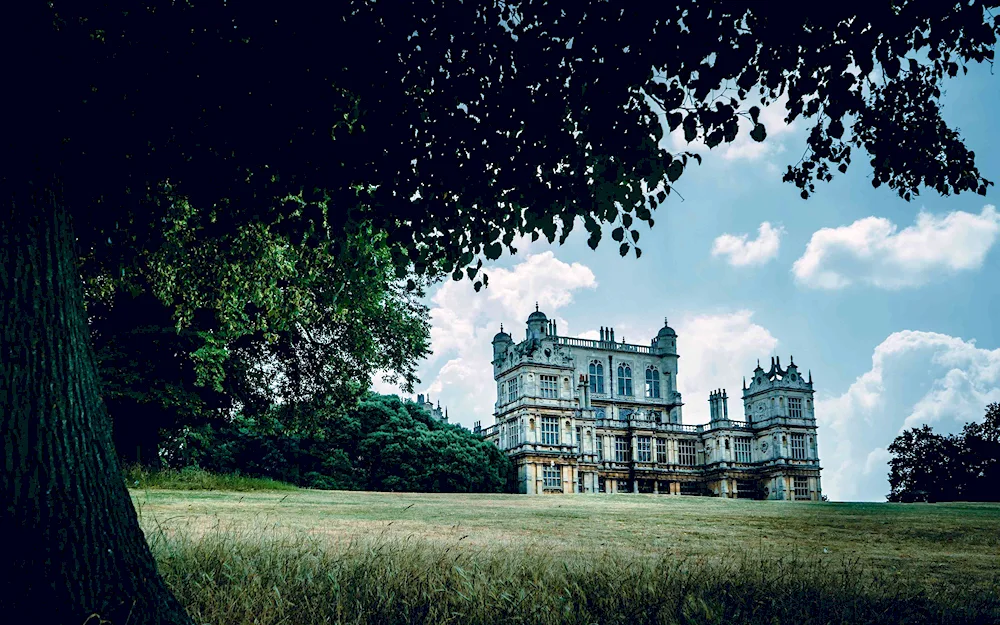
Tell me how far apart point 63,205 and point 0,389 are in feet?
4.87

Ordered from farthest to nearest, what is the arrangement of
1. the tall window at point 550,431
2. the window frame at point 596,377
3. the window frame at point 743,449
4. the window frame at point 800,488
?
1. the window frame at point 596,377
2. the window frame at point 743,449
3. the window frame at point 800,488
4. the tall window at point 550,431

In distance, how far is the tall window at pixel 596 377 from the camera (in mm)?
71938

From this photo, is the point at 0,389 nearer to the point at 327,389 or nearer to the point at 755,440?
the point at 327,389

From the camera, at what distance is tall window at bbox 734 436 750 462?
231ft

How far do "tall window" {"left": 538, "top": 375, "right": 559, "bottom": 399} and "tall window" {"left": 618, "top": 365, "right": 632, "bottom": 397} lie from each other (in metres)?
14.3

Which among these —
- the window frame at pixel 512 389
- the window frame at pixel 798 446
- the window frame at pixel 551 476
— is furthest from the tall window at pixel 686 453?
the window frame at pixel 512 389

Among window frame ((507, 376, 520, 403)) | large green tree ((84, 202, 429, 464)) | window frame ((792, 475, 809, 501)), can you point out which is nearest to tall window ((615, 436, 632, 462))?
window frame ((507, 376, 520, 403))

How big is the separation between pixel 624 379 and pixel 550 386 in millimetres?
15098

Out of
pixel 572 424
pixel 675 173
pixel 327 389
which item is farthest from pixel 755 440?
pixel 675 173

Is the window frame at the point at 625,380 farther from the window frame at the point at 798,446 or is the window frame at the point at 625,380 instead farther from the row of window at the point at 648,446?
the window frame at the point at 798,446

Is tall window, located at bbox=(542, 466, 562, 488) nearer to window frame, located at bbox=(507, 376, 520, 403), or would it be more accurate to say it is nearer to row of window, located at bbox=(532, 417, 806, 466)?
row of window, located at bbox=(532, 417, 806, 466)

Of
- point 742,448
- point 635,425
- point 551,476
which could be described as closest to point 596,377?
point 635,425

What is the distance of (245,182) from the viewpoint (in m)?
8.34

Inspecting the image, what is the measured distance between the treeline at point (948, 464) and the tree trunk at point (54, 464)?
52193 mm
